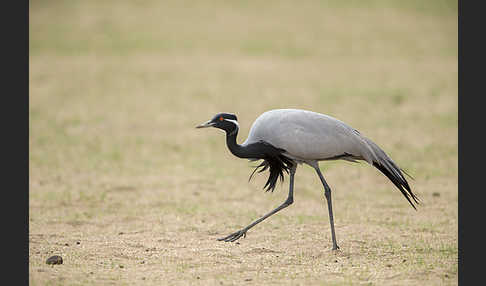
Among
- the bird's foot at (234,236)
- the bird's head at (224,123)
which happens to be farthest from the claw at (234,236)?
the bird's head at (224,123)

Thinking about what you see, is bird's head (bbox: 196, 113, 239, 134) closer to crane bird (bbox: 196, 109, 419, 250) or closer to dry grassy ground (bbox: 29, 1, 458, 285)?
crane bird (bbox: 196, 109, 419, 250)

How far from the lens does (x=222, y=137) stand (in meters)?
13.4

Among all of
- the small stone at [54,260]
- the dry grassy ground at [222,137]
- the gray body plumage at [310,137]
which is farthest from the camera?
the gray body plumage at [310,137]

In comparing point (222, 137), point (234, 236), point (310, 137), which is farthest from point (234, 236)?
point (222, 137)

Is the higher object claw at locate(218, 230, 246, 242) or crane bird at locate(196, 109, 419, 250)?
crane bird at locate(196, 109, 419, 250)

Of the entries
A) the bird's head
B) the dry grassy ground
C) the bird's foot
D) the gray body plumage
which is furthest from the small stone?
the gray body plumage

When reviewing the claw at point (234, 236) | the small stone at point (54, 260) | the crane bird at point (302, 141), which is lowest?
the small stone at point (54, 260)

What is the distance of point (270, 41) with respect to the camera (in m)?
22.3

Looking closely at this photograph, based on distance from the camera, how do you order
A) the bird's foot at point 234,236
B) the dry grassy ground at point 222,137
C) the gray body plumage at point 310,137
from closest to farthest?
the dry grassy ground at point 222,137 → the gray body plumage at point 310,137 → the bird's foot at point 234,236

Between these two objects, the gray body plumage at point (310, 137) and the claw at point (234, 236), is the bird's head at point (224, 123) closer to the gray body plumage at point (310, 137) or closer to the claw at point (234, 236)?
the gray body plumage at point (310, 137)

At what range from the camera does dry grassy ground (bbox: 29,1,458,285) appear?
589 centimetres

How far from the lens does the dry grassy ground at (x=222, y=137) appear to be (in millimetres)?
5891

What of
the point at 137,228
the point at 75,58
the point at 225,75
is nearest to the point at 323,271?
the point at 137,228

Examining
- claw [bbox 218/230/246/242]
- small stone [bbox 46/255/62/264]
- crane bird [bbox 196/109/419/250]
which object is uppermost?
crane bird [bbox 196/109/419/250]
